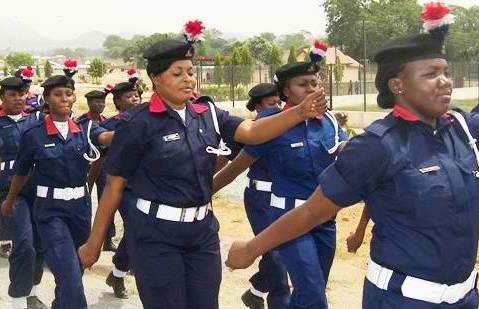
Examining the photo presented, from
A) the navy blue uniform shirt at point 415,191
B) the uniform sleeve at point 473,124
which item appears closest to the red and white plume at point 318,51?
the uniform sleeve at point 473,124

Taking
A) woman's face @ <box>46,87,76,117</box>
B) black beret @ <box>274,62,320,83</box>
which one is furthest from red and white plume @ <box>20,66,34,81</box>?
black beret @ <box>274,62,320,83</box>

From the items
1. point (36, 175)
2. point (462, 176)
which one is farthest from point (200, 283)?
point (36, 175)

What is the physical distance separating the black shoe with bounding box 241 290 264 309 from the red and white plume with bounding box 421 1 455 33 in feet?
11.6

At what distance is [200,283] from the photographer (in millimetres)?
3844

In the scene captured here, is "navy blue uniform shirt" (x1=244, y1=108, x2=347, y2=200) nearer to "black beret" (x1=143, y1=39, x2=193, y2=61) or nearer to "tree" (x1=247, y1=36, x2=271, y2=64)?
"black beret" (x1=143, y1=39, x2=193, y2=61)

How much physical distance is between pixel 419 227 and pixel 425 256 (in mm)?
118

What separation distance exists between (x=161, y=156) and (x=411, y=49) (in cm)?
160

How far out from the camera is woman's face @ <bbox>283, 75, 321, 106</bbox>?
485 centimetres

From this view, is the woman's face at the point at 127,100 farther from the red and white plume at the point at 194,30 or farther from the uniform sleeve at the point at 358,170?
the uniform sleeve at the point at 358,170

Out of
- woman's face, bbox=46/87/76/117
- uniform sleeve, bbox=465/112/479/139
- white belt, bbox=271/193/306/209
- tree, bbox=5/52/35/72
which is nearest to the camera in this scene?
uniform sleeve, bbox=465/112/479/139

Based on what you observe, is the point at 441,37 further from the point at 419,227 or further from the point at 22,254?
the point at 22,254

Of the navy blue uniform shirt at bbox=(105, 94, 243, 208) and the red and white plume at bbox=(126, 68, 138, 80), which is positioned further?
the red and white plume at bbox=(126, 68, 138, 80)

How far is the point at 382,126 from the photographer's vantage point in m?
2.67

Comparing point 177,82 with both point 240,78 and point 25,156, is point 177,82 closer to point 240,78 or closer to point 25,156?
point 25,156
